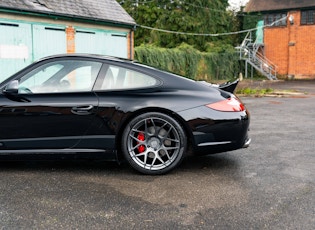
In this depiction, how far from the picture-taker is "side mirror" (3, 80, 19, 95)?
4.19m

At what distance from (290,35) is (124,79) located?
106 ft

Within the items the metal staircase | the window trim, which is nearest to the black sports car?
the metal staircase

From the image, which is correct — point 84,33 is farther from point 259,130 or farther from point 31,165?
point 31,165

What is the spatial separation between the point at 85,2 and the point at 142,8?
22.7m

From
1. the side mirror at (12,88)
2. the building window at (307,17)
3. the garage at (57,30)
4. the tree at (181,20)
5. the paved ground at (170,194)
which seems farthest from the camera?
the tree at (181,20)

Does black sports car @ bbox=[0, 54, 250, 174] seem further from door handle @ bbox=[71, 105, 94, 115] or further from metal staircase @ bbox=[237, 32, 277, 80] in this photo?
metal staircase @ bbox=[237, 32, 277, 80]

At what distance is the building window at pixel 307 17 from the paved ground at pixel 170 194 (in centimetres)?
3078

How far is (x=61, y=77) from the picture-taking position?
4.45 metres

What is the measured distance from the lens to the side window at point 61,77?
436cm

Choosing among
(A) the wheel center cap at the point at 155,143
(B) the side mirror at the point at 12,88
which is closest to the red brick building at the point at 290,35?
(A) the wheel center cap at the point at 155,143

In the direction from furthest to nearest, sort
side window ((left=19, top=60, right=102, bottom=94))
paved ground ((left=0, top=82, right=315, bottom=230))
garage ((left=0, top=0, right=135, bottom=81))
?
1. garage ((left=0, top=0, right=135, bottom=81))
2. side window ((left=19, top=60, right=102, bottom=94))
3. paved ground ((left=0, top=82, right=315, bottom=230))

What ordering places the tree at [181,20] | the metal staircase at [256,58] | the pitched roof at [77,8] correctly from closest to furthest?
the pitched roof at [77,8] < the metal staircase at [256,58] < the tree at [181,20]

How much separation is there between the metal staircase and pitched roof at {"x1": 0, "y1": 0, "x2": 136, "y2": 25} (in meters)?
18.9

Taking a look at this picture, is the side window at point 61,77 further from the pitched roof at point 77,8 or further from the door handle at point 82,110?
the pitched roof at point 77,8
